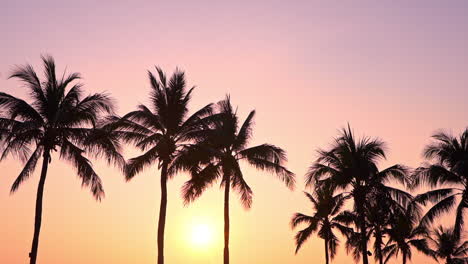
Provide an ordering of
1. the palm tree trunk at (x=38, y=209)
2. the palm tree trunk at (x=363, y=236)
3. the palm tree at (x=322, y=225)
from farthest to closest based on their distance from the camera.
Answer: the palm tree at (x=322, y=225), the palm tree trunk at (x=363, y=236), the palm tree trunk at (x=38, y=209)

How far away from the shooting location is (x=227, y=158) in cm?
3631

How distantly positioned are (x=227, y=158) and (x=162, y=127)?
485 centimetres

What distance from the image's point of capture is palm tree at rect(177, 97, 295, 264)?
34.8 metres

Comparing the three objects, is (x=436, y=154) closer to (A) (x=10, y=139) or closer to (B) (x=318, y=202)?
(B) (x=318, y=202)

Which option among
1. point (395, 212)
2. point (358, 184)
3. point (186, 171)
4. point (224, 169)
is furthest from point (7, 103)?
point (395, 212)

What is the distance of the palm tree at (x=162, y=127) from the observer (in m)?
32.9

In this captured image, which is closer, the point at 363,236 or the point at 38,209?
the point at 38,209

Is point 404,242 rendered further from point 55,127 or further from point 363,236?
point 55,127

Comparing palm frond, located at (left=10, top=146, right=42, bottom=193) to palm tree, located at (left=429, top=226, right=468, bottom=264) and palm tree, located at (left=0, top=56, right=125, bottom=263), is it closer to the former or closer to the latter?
palm tree, located at (left=0, top=56, right=125, bottom=263)

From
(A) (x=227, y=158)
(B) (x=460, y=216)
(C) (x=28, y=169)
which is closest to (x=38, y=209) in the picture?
(C) (x=28, y=169)

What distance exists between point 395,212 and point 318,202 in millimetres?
16650

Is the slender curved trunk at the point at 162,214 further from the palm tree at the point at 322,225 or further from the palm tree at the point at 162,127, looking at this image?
the palm tree at the point at 322,225

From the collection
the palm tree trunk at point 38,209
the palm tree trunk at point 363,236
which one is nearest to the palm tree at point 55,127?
the palm tree trunk at point 38,209

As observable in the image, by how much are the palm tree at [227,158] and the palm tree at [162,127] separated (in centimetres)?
105
